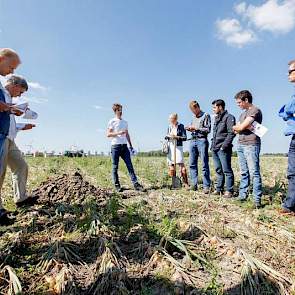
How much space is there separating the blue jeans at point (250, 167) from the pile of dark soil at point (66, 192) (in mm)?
2690

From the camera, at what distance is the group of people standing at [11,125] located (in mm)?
3879

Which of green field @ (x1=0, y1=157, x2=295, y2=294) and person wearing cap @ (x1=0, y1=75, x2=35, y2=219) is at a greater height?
person wearing cap @ (x1=0, y1=75, x2=35, y2=219)

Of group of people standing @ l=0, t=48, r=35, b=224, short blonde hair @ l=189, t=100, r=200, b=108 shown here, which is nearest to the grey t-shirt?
short blonde hair @ l=189, t=100, r=200, b=108

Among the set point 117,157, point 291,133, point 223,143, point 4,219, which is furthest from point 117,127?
point 291,133

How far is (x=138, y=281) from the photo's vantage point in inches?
111

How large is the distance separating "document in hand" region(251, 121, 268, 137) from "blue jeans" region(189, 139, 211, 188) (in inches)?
64.5

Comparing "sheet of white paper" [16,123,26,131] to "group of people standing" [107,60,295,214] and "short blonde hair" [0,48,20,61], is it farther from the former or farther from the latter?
"group of people standing" [107,60,295,214]

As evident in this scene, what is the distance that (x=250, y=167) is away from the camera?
18.2ft

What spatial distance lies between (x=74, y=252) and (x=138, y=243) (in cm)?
73

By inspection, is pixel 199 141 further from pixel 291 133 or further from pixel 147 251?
pixel 147 251

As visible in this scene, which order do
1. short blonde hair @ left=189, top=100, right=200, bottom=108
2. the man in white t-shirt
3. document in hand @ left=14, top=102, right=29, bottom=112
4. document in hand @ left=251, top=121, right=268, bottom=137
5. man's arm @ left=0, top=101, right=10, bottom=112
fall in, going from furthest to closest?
the man in white t-shirt → short blonde hair @ left=189, top=100, right=200, bottom=108 → document in hand @ left=251, top=121, right=268, bottom=137 → document in hand @ left=14, top=102, right=29, bottom=112 → man's arm @ left=0, top=101, right=10, bottom=112

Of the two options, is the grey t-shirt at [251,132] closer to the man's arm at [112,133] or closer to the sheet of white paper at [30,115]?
the man's arm at [112,133]

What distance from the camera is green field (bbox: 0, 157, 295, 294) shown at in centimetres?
273

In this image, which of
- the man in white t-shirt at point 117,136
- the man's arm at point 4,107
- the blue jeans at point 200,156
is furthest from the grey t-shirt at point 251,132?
the man's arm at point 4,107
